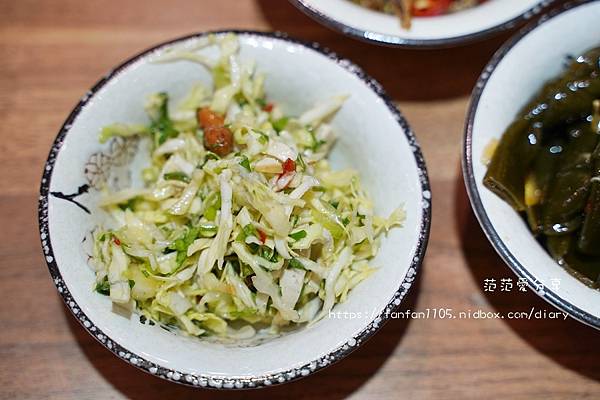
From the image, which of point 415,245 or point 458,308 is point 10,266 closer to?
point 415,245

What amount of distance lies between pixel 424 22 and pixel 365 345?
92 centimetres

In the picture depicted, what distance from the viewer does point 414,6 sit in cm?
191

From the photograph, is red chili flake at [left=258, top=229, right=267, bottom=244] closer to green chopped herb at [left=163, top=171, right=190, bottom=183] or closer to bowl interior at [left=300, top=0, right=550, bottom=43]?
green chopped herb at [left=163, top=171, right=190, bottom=183]

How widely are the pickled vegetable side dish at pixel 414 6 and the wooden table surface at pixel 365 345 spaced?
169mm

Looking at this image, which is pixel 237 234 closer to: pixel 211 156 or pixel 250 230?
pixel 250 230

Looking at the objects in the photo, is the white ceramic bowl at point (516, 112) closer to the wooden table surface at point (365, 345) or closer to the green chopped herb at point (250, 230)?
the wooden table surface at point (365, 345)

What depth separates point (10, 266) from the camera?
5.72 feet

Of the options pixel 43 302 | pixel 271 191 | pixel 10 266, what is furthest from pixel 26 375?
pixel 271 191

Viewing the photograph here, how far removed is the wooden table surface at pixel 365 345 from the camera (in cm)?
162

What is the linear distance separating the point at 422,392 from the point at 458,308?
0.25 meters

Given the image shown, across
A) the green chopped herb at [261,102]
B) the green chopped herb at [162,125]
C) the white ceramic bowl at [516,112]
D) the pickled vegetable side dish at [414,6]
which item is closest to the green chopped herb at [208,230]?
the green chopped herb at [162,125]

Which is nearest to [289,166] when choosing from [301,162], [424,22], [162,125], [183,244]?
[301,162]

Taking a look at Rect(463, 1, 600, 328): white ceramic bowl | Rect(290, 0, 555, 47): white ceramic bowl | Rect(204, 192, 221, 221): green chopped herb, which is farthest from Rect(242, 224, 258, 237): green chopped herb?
Rect(290, 0, 555, 47): white ceramic bowl

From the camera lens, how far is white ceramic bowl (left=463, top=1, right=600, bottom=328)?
1428mm
